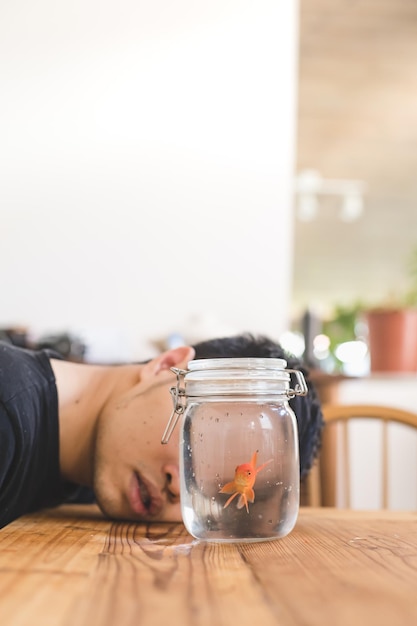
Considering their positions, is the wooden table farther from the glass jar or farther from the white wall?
the white wall

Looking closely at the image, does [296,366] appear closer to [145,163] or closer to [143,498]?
[143,498]

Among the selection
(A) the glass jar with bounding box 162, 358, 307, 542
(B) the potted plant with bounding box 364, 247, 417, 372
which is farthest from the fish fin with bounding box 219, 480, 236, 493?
(B) the potted plant with bounding box 364, 247, 417, 372

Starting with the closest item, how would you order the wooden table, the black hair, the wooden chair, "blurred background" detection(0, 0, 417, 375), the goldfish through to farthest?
1. the wooden table
2. the goldfish
3. the black hair
4. the wooden chair
5. "blurred background" detection(0, 0, 417, 375)

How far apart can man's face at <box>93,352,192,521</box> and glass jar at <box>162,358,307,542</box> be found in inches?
6.6

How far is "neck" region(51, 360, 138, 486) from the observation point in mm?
1092

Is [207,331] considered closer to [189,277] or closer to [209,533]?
[189,277]

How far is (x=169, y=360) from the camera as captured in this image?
1.06 metres

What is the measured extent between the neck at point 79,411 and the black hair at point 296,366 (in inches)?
4.9

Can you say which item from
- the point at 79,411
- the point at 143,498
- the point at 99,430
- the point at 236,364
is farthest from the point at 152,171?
the point at 236,364

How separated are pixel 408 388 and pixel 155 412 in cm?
179

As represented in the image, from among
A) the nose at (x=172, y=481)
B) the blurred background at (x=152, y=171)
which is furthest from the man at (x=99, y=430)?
the blurred background at (x=152, y=171)

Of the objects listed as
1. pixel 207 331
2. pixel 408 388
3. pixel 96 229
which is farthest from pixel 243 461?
pixel 96 229

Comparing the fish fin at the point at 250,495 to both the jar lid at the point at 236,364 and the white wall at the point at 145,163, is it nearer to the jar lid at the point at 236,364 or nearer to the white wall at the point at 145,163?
the jar lid at the point at 236,364

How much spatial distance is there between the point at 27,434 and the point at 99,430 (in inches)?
4.1
